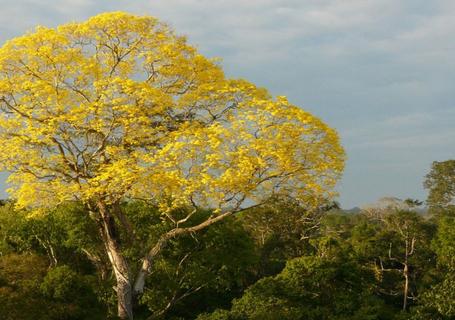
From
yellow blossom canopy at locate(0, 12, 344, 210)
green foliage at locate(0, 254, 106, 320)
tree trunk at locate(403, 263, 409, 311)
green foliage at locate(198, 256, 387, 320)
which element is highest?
yellow blossom canopy at locate(0, 12, 344, 210)

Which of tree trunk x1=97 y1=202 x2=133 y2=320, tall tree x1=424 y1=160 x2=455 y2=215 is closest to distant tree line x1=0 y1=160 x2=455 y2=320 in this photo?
tree trunk x1=97 y1=202 x2=133 y2=320

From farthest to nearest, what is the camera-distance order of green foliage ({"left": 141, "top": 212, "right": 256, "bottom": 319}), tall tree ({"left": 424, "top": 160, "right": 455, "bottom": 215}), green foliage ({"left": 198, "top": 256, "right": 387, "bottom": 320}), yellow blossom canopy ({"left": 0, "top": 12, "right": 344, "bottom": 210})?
tall tree ({"left": 424, "top": 160, "right": 455, "bottom": 215})
green foliage ({"left": 141, "top": 212, "right": 256, "bottom": 319})
green foliage ({"left": 198, "top": 256, "right": 387, "bottom": 320})
yellow blossom canopy ({"left": 0, "top": 12, "right": 344, "bottom": 210})

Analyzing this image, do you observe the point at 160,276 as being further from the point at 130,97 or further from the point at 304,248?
the point at 304,248

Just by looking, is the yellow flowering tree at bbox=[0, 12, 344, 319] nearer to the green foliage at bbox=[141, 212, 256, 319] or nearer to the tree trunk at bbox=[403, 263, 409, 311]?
the green foliage at bbox=[141, 212, 256, 319]

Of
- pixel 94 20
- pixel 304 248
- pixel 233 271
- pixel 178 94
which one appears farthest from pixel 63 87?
pixel 304 248

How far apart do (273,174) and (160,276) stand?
11539 mm

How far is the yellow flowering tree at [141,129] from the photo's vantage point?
15.8 m

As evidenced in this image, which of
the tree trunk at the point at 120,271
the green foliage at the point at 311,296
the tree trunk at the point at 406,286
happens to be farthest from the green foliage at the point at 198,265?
the tree trunk at the point at 406,286

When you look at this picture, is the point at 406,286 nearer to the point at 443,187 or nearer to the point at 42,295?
the point at 42,295

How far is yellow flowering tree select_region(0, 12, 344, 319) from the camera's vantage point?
51.8ft

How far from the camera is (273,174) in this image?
648 inches

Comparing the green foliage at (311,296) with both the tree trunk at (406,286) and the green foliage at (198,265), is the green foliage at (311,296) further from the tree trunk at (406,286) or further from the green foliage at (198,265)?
the tree trunk at (406,286)

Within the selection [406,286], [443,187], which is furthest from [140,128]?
[443,187]

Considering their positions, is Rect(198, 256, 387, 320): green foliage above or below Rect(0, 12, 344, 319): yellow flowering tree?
below
